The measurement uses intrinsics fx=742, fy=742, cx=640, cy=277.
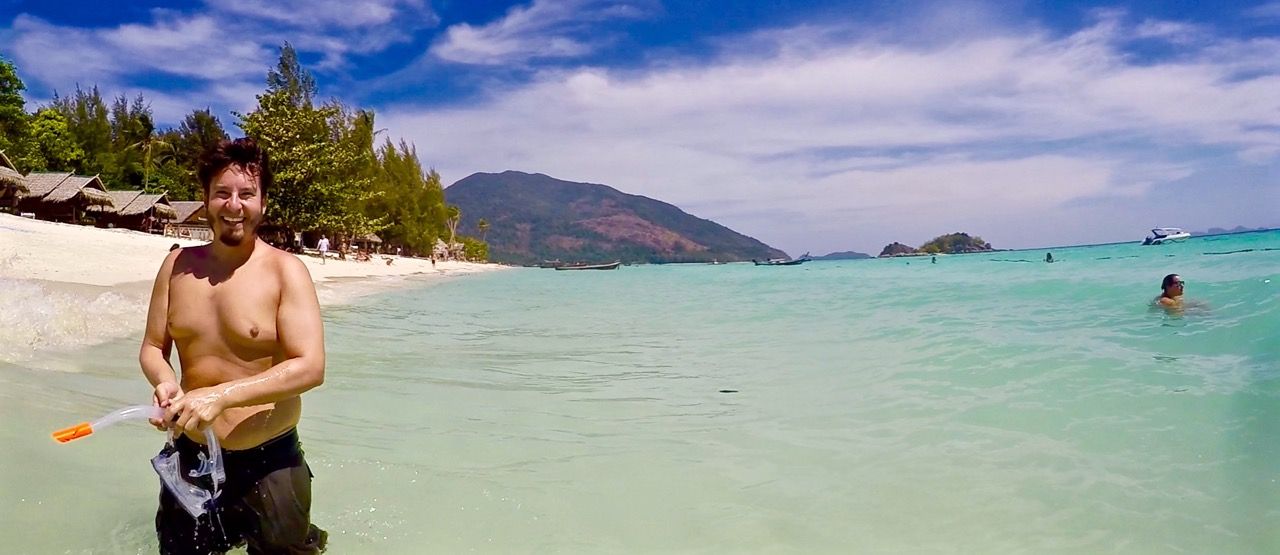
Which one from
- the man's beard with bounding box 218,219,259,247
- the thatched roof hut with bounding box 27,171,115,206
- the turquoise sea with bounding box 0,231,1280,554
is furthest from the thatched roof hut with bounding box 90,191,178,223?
the man's beard with bounding box 218,219,259,247

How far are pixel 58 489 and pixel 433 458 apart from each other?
178 cm

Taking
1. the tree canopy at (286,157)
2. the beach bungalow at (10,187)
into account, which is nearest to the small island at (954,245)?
the tree canopy at (286,157)

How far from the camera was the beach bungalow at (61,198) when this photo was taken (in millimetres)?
35781

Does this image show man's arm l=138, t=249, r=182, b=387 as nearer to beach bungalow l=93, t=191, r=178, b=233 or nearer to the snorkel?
the snorkel

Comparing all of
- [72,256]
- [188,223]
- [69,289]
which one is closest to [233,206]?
[69,289]

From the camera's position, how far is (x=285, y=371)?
206 centimetres

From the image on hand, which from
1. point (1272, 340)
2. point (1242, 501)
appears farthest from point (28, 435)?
point (1272, 340)

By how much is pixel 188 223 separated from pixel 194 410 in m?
50.3

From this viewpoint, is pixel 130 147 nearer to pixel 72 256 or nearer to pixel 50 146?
pixel 50 146

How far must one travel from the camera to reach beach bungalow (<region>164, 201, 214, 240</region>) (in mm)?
39938

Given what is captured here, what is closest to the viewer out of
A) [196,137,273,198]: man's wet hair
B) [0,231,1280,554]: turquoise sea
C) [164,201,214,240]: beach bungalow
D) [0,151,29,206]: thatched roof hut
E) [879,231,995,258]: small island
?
[196,137,273,198]: man's wet hair

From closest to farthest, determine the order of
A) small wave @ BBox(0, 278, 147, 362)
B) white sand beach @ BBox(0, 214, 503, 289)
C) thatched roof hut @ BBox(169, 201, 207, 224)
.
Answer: small wave @ BBox(0, 278, 147, 362), white sand beach @ BBox(0, 214, 503, 289), thatched roof hut @ BBox(169, 201, 207, 224)

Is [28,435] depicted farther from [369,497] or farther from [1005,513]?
[1005,513]

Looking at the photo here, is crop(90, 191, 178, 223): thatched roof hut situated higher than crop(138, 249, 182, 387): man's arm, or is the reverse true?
crop(90, 191, 178, 223): thatched roof hut
